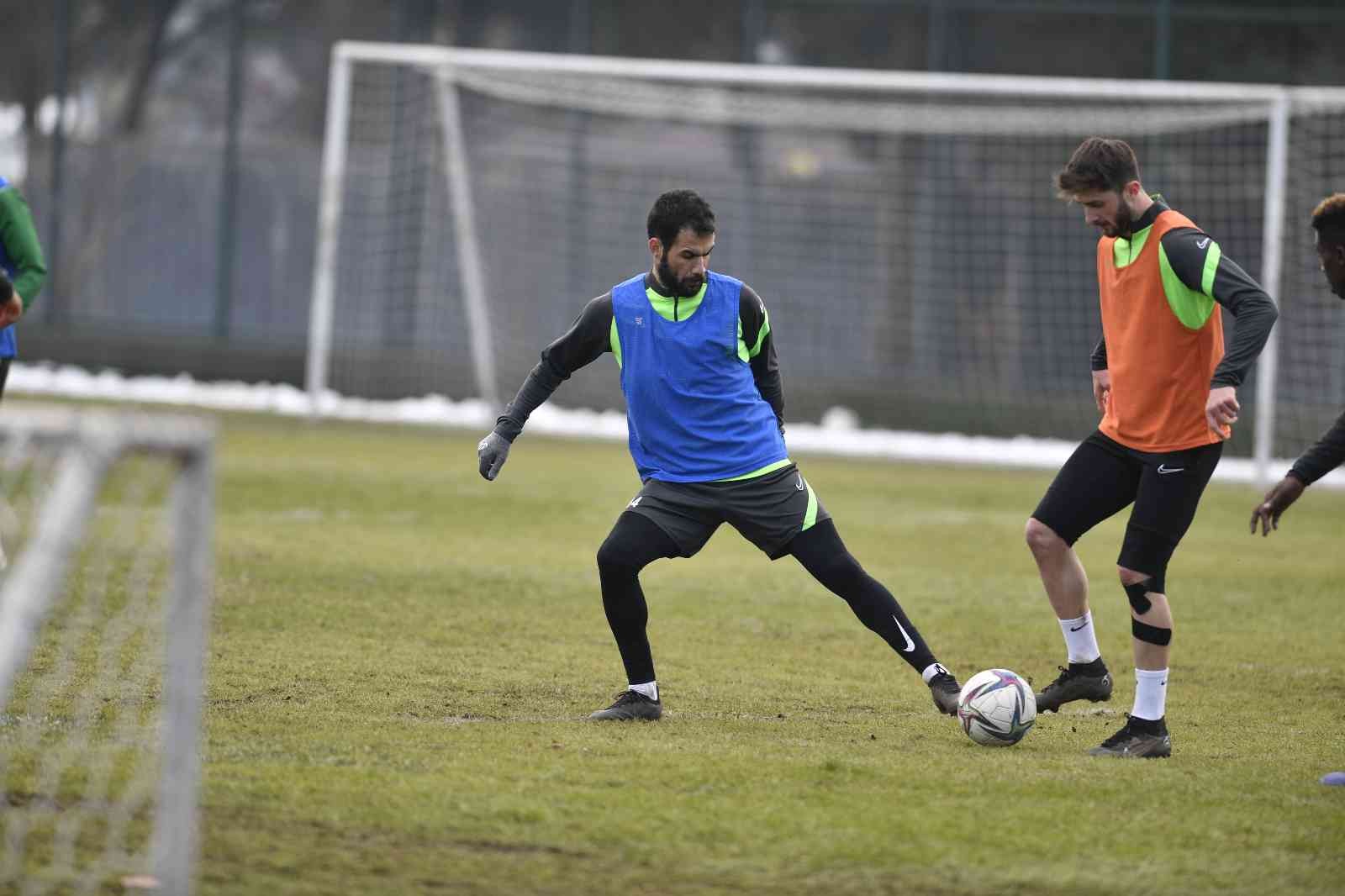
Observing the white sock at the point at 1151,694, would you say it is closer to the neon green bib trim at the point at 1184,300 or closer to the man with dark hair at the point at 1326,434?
the man with dark hair at the point at 1326,434

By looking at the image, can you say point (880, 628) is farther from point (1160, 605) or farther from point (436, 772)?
→ point (436, 772)

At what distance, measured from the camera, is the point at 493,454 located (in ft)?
20.7

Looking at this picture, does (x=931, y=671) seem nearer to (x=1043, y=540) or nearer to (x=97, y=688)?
(x=1043, y=540)

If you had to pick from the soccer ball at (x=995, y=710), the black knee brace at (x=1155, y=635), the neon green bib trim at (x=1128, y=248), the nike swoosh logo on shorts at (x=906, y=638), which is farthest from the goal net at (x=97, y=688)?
the neon green bib trim at (x=1128, y=248)

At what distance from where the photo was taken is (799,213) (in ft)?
74.3

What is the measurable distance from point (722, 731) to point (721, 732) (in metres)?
0.02

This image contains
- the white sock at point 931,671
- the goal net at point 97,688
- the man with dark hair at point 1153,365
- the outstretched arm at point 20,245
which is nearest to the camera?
the goal net at point 97,688

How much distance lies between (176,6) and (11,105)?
2.73 metres

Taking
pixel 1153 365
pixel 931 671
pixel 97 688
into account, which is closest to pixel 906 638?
pixel 931 671

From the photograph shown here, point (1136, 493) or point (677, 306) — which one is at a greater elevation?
point (677, 306)

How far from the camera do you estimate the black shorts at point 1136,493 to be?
230 inches

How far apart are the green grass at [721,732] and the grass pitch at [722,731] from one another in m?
0.02

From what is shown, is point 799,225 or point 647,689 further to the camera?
point 799,225

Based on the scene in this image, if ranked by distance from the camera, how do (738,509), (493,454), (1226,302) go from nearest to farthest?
(1226,302) < (738,509) < (493,454)
